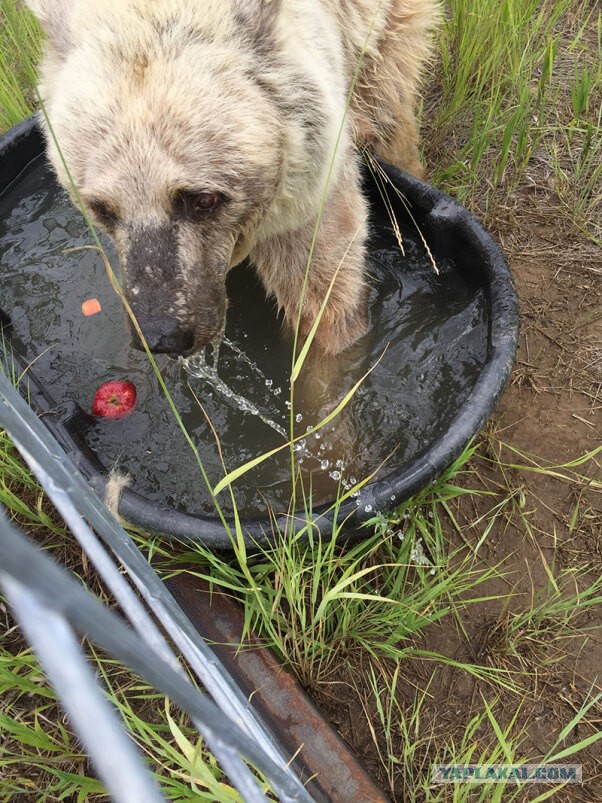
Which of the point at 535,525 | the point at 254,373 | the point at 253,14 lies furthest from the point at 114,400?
the point at 535,525

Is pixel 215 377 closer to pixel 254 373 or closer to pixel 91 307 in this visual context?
pixel 254 373

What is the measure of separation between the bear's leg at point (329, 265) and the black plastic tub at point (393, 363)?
260mm

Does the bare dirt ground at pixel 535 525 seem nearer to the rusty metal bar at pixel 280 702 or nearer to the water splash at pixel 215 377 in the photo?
the rusty metal bar at pixel 280 702

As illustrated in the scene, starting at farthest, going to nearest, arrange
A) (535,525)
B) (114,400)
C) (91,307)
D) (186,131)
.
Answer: (91,307)
(114,400)
(535,525)
(186,131)

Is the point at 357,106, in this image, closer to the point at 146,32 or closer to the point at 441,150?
the point at 441,150

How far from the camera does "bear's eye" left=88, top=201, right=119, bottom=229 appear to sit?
1.67 m

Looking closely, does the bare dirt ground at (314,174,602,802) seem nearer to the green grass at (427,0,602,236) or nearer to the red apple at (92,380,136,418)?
the green grass at (427,0,602,236)

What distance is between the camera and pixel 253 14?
166 centimetres

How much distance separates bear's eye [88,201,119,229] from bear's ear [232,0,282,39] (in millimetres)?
618

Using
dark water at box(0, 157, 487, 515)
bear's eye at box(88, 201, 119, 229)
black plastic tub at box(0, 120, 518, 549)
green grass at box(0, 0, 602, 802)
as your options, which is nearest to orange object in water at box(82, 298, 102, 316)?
dark water at box(0, 157, 487, 515)

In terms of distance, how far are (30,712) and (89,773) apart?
24 cm

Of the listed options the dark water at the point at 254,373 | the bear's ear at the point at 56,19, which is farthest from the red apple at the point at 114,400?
the bear's ear at the point at 56,19

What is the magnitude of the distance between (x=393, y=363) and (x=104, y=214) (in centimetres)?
124

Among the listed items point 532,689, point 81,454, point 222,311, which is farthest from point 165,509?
point 532,689
